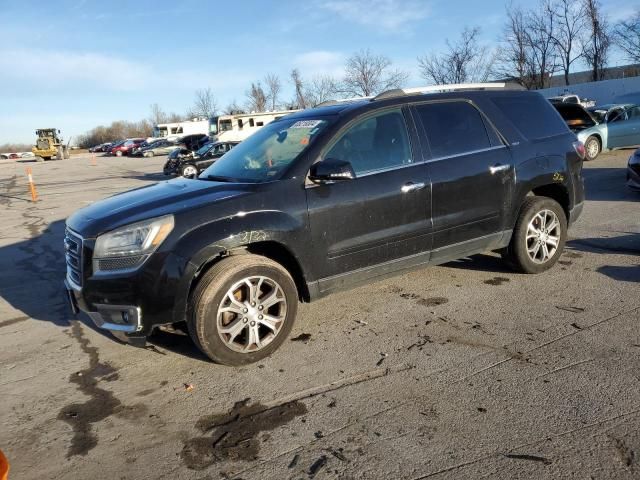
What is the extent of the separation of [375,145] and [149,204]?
1878 mm

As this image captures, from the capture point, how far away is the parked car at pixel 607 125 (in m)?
15.2

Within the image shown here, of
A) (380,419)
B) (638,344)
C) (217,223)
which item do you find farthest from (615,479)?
(217,223)

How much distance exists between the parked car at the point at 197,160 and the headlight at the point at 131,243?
57.6ft

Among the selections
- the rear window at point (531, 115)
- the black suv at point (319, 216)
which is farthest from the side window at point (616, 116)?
the black suv at point (319, 216)

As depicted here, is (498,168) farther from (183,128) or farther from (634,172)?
(183,128)

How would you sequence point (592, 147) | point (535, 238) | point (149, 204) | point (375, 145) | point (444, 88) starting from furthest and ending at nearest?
point (592, 147) < point (535, 238) < point (444, 88) < point (375, 145) < point (149, 204)

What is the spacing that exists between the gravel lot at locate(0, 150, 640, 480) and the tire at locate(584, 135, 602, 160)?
37.1ft

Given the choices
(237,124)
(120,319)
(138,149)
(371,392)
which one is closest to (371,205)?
(371,392)

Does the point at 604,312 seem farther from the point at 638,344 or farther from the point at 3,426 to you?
the point at 3,426

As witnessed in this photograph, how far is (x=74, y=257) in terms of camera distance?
12.6 feet

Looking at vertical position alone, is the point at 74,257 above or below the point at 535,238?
above

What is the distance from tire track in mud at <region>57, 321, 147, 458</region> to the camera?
9.73 ft

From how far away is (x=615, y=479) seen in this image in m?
2.34

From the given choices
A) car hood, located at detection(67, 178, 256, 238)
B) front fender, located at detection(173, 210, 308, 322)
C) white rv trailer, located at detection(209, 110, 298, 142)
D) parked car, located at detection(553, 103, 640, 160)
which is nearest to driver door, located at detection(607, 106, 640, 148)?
parked car, located at detection(553, 103, 640, 160)
